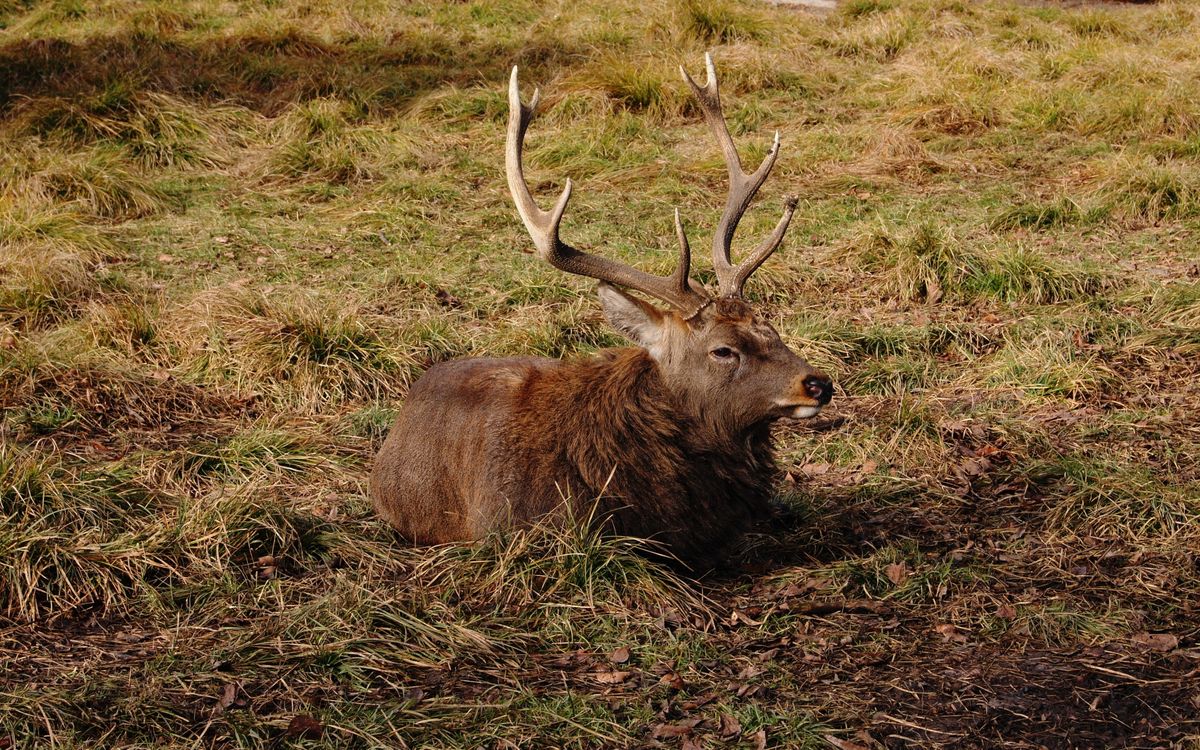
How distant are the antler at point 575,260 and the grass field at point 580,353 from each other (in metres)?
1.13

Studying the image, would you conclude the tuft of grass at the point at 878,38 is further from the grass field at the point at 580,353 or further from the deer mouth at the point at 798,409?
the deer mouth at the point at 798,409

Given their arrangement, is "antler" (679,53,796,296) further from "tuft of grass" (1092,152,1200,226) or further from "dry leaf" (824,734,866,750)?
"tuft of grass" (1092,152,1200,226)

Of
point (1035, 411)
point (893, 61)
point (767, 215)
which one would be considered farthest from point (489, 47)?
point (1035, 411)

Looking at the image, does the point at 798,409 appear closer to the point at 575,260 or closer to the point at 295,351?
the point at 575,260

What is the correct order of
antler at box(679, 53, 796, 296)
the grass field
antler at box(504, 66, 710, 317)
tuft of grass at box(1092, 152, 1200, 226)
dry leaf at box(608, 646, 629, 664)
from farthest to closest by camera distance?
tuft of grass at box(1092, 152, 1200, 226) → antler at box(679, 53, 796, 296) → antler at box(504, 66, 710, 317) → dry leaf at box(608, 646, 629, 664) → the grass field

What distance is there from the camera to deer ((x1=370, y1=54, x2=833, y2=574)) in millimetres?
5203

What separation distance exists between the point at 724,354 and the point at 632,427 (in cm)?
50

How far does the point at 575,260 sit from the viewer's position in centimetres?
543

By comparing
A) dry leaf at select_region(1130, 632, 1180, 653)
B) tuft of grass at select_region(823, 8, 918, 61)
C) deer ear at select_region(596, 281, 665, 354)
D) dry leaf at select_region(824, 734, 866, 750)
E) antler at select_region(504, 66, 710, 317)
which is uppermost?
tuft of grass at select_region(823, 8, 918, 61)

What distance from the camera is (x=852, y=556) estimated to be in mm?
5273

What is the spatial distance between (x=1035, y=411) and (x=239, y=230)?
619 cm

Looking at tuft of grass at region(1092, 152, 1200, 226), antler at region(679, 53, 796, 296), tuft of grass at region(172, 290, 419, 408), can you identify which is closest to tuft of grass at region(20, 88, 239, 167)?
tuft of grass at region(172, 290, 419, 408)

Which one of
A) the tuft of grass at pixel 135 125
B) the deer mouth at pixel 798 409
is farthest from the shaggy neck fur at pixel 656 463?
the tuft of grass at pixel 135 125

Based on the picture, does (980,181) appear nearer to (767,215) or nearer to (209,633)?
(767,215)
